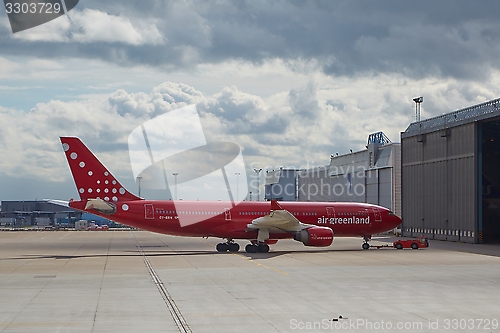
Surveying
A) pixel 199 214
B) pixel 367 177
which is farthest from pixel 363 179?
pixel 199 214

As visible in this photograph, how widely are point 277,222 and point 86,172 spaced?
13.2 meters

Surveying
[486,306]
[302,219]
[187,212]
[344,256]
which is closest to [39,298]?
[486,306]

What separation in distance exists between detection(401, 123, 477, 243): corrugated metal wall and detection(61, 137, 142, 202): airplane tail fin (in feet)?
108

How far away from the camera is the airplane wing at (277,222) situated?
31531 mm

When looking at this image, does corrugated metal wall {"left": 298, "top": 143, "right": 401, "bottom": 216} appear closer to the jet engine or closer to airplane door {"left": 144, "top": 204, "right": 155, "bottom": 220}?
the jet engine

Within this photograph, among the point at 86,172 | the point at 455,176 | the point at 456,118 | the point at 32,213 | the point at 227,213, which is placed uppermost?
the point at 456,118

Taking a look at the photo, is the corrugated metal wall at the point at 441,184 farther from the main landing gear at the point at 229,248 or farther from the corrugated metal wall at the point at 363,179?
the main landing gear at the point at 229,248

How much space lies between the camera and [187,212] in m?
33.1

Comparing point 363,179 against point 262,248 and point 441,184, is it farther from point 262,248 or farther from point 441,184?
point 262,248

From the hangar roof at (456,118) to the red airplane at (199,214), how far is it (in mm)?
17604

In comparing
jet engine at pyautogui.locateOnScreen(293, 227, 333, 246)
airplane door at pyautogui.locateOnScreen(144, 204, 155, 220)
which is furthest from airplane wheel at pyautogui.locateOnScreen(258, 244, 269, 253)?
airplane door at pyautogui.locateOnScreen(144, 204, 155, 220)

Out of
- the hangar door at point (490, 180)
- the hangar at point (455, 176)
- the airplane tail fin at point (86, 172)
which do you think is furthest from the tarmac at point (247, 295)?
the hangar door at point (490, 180)

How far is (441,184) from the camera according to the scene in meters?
48.6

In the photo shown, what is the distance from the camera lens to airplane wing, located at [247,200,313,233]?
103ft
